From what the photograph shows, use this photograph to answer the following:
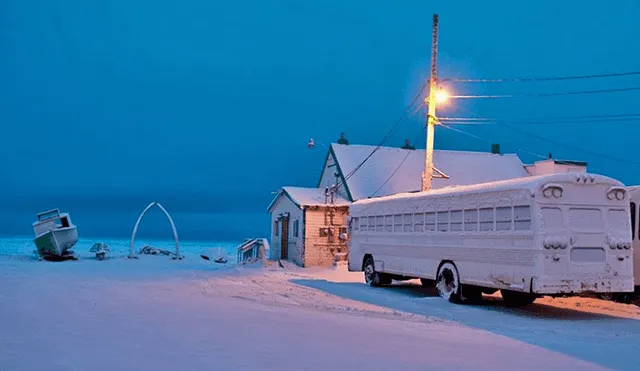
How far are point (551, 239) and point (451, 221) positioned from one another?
3647 mm

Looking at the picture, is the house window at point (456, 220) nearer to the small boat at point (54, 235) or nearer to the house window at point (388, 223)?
the house window at point (388, 223)

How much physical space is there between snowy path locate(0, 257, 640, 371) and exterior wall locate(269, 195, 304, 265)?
16.4 m

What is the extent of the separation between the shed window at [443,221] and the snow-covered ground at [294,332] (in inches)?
73.3

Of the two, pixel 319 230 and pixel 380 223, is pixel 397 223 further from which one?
pixel 319 230

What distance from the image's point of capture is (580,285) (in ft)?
41.2

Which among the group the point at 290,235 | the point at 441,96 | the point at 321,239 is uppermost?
the point at 441,96

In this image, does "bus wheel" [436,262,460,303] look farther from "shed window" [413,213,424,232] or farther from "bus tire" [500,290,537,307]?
"shed window" [413,213,424,232]

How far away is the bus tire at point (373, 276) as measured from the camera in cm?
2055

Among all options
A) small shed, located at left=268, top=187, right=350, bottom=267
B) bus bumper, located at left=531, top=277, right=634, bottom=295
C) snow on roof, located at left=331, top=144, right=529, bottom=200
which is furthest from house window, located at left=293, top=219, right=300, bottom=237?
bus bumper, located at left=531, top=277, right=634, bottom=295

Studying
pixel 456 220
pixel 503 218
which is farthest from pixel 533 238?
pixel 456 220

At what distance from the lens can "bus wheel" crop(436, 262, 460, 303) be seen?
15430mm

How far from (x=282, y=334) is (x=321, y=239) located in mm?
22538

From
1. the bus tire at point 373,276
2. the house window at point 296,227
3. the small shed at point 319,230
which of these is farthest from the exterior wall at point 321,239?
the bus tire at point 373,276

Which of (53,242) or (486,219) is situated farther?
(53,242)
